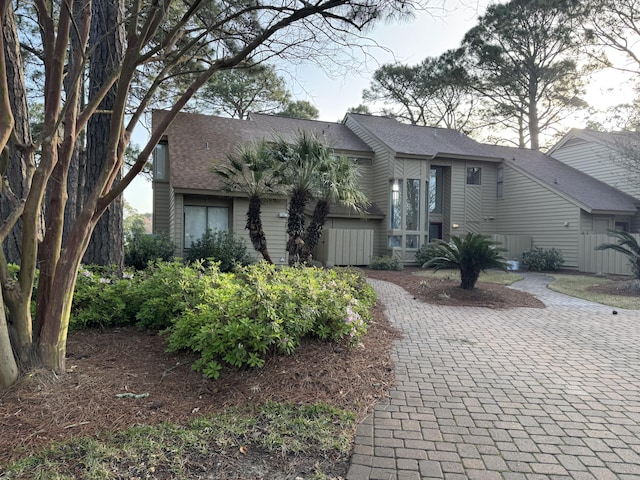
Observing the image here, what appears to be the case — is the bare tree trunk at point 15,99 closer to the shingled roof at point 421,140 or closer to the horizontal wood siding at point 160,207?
the horizontal wood siding at point 160,207

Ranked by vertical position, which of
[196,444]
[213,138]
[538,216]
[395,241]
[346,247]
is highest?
[213,138]

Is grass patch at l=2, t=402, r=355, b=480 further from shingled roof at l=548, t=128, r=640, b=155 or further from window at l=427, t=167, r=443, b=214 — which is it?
shingled roof at l=548, t=128, r=640, b=155

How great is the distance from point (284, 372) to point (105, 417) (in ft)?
4.96

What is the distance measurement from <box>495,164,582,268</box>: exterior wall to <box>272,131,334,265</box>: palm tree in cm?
1319

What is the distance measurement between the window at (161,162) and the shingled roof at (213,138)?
494mm

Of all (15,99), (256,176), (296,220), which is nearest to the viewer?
(15,99)

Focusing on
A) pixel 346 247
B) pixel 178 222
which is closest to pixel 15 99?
pixel 178 222

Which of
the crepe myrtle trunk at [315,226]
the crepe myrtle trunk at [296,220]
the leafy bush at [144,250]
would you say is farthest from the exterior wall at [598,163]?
the leafy bush at [144,250]

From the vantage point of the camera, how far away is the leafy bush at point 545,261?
17531mm

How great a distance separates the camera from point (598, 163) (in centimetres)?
2120

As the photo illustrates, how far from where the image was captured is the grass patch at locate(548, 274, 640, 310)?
9.57m

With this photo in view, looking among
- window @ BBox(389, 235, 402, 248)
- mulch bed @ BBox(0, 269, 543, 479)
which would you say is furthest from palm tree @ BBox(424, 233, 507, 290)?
window @ BBox(389, 235, 402, 248)

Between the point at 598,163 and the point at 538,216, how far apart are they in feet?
18.9

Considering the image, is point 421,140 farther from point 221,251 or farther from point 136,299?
point 136,299
